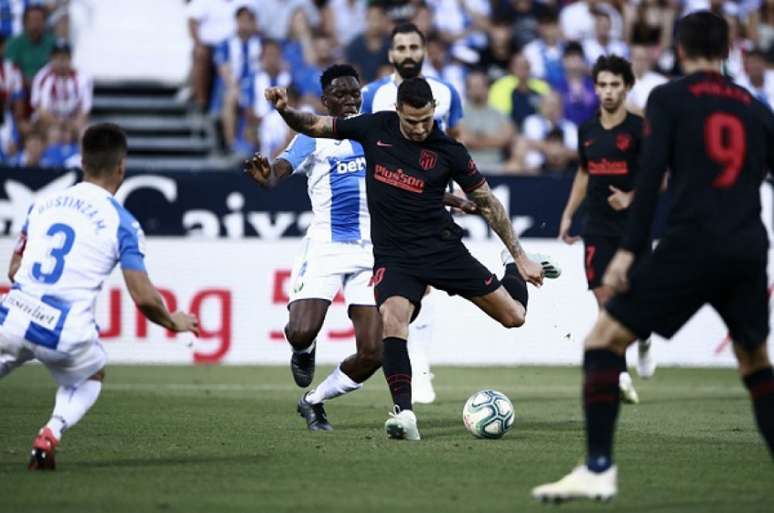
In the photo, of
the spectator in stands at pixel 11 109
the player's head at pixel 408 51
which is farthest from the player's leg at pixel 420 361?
the spectator in stands at pixel 11 109

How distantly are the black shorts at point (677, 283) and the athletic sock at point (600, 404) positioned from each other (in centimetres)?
21

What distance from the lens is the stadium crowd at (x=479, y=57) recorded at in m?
20.8

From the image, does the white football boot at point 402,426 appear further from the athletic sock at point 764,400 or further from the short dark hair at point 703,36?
the short dark hair at point 703,36

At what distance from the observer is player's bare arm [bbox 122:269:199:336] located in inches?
306

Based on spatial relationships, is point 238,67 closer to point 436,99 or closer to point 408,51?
point 408,51

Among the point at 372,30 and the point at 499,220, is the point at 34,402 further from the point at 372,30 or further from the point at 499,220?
the point at 372,30

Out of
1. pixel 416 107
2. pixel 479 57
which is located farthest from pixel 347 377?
pixel 479 57

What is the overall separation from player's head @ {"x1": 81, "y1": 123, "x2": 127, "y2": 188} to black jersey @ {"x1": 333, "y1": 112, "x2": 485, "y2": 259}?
1.94 m

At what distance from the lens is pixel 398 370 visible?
31.8 feet

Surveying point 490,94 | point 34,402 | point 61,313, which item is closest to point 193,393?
point 34,402

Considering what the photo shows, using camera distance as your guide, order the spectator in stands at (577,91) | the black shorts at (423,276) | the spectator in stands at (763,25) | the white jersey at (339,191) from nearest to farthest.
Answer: the black shorts at (423,276) → the white jersey at (339,191) → the spectator in stands at (577,91) → the spectator in stands at (763,25)

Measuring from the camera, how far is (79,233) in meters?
7.83

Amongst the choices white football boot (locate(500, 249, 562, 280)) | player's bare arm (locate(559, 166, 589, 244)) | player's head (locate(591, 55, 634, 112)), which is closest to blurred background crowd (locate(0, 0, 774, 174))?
player's bare arm (locate(559, 166, 589, 244))

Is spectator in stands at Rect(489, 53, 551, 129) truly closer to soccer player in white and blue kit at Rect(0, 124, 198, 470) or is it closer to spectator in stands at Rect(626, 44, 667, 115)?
spectator in stands at Rect(626, 44, 667, 115)
